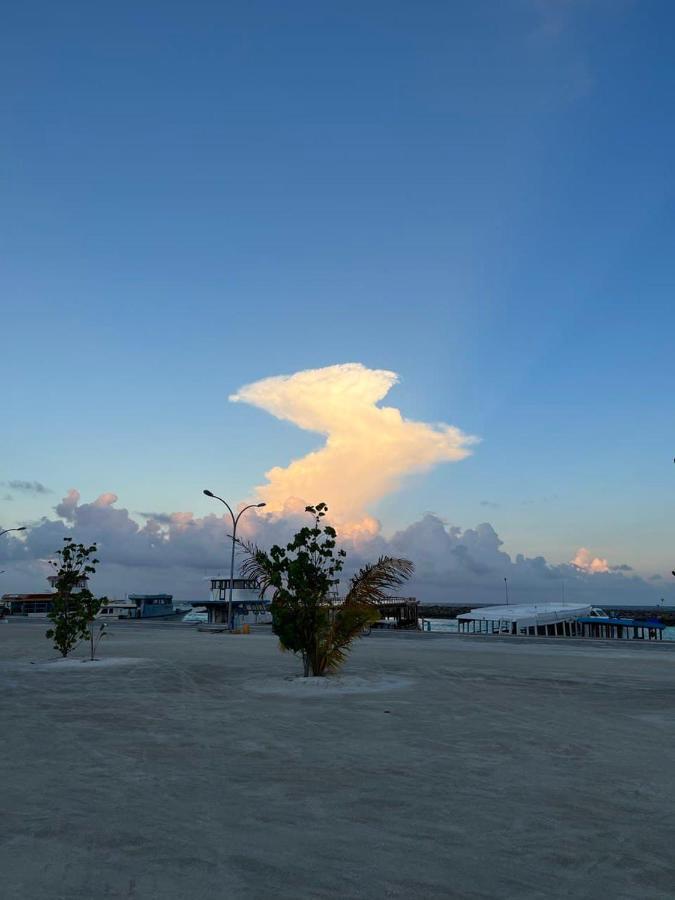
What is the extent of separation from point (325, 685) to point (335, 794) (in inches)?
404

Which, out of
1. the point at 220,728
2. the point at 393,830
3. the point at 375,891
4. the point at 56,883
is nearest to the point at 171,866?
the point at 56,883

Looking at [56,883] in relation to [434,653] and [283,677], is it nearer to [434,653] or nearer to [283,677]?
[283,677]

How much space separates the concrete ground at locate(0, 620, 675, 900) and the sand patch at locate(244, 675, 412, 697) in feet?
0.96

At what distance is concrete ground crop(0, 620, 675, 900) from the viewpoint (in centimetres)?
549

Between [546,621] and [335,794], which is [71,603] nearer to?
[335,794]

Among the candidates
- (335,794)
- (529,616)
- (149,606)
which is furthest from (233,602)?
(335,794)

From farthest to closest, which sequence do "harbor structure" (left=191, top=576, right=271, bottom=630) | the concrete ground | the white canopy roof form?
"harbor structure" (left=191, top=576, right=271, bottom=630)
the white canopy roof
the concrete ground

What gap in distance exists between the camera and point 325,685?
58.7 feet

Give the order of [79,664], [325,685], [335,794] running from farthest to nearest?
[79,664]
[325,685]
[335,794]

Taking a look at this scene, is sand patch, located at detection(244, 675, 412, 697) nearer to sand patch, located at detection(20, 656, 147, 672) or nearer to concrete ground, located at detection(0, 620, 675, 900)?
concrete ground, located at detection(0, 620, 675, 900)

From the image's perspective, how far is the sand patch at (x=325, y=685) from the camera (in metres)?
16.9

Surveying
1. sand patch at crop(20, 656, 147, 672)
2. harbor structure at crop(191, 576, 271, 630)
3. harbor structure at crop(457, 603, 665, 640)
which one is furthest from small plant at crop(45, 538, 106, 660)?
harbor structure at crop(191, 576, 271, 630)

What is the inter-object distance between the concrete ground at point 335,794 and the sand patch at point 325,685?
293mm

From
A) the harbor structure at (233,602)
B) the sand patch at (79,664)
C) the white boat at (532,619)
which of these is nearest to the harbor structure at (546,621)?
the white boat at (532,619)
